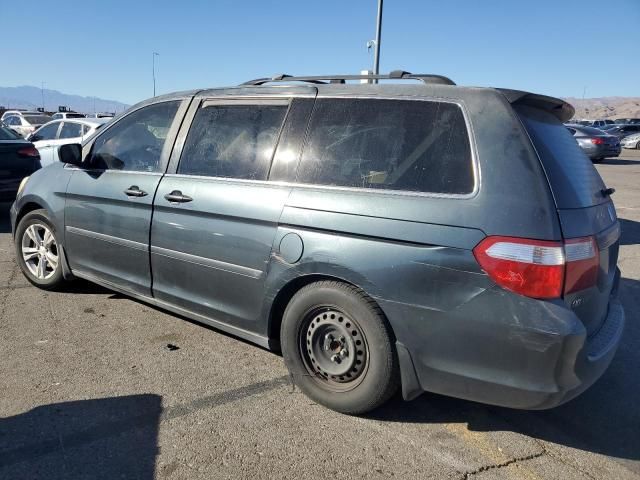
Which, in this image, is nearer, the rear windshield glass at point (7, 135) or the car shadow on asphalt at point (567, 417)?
the car shadow on asphalt at point (567, 417)

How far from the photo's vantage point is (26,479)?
7.82 ft

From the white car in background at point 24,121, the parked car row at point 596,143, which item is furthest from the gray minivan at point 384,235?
the parked car row at point 596,143

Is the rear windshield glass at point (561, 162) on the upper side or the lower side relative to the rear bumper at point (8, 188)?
upper

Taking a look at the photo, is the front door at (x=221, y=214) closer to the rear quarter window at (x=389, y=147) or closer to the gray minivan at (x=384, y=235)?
the gray minivan at (x=384, y=235)

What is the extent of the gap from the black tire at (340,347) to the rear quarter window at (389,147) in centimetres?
65

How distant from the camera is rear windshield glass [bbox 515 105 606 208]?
2.56 m

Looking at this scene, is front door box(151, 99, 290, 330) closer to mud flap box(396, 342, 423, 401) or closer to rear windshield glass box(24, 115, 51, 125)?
mud flap box(396, 342, 423, 401)

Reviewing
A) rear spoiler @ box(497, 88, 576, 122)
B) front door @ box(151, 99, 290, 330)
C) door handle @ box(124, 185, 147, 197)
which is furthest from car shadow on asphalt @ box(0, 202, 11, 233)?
rear spoiler @ box(497, 88, 576, 122)

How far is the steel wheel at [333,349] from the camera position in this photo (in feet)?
9.61

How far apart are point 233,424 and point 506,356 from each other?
1502 mm

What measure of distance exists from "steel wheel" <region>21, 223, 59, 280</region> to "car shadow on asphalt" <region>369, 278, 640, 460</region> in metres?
3.42

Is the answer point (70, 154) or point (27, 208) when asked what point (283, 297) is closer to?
point (70, 154)

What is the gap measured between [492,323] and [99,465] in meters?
2.00

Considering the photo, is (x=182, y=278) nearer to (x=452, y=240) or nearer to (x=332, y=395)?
(x=332, y=395)
